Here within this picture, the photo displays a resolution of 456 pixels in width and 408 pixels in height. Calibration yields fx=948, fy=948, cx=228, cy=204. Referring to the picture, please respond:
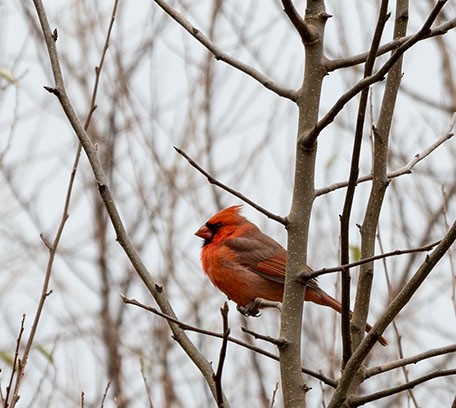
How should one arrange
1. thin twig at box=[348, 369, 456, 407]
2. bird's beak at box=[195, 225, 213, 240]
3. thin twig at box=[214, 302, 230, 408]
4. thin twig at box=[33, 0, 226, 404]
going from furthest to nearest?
bird's beak at box=[195, 225, 213, 240] → thin twig at box=[33, 0, 226, 404] → thin twig at box=[348, 369, 456, 407] → thin twig at box=[214, 302, 230, 408]

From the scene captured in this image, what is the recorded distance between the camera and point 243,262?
448 cm

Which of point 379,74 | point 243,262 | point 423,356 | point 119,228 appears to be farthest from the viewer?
point 243,262

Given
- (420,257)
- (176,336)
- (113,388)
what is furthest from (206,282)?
(176,336)

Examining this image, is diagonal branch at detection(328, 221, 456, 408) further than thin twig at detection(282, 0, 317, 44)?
No

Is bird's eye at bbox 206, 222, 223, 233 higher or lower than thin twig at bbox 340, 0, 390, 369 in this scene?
higher

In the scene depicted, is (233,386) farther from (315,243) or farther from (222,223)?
(222,223)

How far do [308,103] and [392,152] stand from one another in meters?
4.59

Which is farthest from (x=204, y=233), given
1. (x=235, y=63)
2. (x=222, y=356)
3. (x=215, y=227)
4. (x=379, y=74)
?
(x=222, y=356)

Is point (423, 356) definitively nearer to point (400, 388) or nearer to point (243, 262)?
point (400, 388)

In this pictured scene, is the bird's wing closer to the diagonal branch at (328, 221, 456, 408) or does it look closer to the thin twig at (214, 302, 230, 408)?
the diagonal branch at (328, 221, 456, 408)

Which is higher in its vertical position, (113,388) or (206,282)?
(206,282)

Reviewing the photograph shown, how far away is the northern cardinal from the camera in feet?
14.3

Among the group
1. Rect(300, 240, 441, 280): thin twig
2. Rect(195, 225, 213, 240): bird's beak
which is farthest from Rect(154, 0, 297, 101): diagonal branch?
Rect(195, 225, 213, 240): bird's beak

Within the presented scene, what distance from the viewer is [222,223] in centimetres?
480
